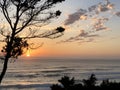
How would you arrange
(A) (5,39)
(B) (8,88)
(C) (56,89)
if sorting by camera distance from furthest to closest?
1. (B) (8,88)
2. (C) (56,89)
3. (A) (5,39)

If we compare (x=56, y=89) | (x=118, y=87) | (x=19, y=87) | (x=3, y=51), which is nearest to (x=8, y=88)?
(x=19, y=87)

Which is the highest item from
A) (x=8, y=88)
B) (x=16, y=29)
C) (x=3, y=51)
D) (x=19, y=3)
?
(x=19, y=3)

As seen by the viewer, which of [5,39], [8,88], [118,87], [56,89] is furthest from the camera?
[8,88]

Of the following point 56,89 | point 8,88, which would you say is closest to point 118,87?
point 56,89

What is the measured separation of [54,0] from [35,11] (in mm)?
1263

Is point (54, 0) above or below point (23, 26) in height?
above

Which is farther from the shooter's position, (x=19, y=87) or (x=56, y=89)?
(x=19, y=87)

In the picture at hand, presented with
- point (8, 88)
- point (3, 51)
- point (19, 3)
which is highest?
point (19, 3)

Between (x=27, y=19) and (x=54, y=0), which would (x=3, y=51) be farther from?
(x=54, y=0)

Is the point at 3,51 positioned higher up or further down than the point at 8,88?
higher up

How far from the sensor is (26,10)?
A: 1878 centimetres

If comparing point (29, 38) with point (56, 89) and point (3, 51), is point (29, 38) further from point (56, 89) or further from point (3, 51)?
point (56, 89)

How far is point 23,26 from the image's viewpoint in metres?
18.7

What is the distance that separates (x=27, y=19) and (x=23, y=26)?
0.48 meters
